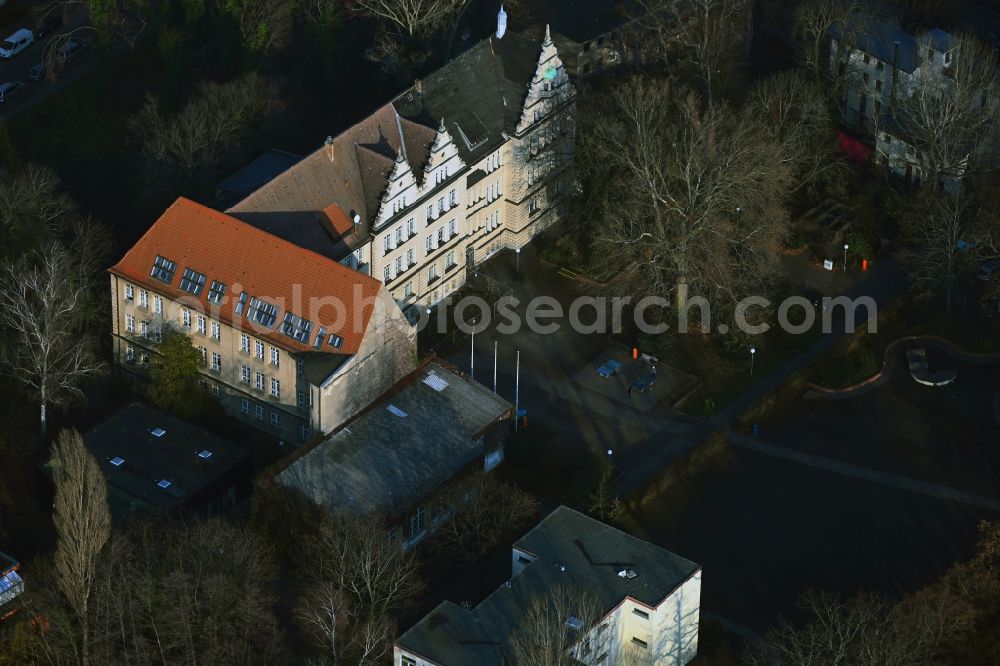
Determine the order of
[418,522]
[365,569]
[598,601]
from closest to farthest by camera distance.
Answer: [598,601] → [365,569] → [418,522]

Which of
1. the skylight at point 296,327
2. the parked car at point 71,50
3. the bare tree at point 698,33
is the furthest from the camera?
the parked car at point 71,50

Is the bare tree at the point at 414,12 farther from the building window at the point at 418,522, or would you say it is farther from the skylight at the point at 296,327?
the building window at the point at 418,522

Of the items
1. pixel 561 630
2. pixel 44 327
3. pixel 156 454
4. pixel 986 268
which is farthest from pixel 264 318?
pixel 986 268

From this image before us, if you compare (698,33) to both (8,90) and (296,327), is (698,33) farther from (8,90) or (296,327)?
(8,90)

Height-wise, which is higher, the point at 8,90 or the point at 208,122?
the point at 208,122

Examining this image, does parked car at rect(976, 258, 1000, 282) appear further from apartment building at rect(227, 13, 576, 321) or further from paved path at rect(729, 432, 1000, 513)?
apartment building at rect(227, 13, 576, 321)

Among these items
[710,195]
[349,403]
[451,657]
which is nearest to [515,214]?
[710,195]

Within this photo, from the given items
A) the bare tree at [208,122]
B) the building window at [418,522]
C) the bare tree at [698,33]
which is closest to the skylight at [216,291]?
the bare tree at [208,122]
